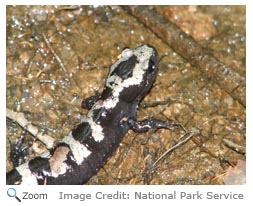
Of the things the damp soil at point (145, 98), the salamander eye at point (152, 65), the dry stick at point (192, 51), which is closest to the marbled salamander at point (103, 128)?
the salamander eye at point (152, 65)

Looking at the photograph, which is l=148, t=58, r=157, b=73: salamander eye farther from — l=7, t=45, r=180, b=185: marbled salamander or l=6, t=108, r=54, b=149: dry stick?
l=6, t=108, r=54, b=149: dry stick

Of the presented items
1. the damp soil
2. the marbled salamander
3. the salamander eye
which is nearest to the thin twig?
the damp soil

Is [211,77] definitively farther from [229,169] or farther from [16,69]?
[16,69]

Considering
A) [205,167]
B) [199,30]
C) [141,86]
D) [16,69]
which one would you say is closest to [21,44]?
[16,69]

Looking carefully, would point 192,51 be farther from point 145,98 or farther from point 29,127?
point 29,127

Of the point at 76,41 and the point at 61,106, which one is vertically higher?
the point at 76,41
